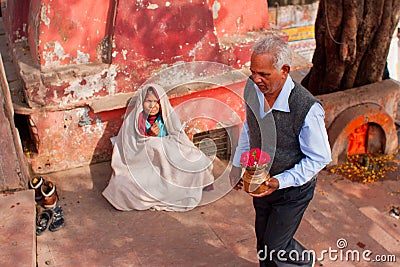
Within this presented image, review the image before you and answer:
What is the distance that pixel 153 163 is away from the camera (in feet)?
16.8

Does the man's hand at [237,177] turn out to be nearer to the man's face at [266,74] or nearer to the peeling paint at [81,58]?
the man's face at [266,74]

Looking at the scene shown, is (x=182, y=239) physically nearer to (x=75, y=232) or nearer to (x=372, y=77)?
(x=75, y=232)

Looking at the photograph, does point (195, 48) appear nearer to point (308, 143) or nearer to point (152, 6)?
point (152, 6)

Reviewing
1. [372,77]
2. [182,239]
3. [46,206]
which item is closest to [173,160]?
[182,239]

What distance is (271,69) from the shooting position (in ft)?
9.90

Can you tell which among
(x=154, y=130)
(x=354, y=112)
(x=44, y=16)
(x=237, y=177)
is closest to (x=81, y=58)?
(x=44, y=16)

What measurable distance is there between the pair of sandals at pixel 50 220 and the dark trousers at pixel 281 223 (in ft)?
6.16

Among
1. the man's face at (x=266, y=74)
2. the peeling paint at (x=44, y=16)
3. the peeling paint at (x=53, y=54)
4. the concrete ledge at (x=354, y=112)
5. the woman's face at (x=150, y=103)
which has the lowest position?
the concrete ledge at (x=354, y=112)

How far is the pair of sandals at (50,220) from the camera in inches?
184

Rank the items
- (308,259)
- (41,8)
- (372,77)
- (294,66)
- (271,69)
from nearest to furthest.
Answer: (271,69)
(308,259)
(41,8)
(294,66)
(372,77)

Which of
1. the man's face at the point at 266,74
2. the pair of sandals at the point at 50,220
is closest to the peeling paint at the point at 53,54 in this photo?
the pair of sandals at the point at 50,220

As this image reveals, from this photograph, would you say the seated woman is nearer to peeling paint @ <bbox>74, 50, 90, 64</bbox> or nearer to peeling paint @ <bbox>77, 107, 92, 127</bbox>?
peeling paint @ <bbox>77, 107, 92, 127</bbox>

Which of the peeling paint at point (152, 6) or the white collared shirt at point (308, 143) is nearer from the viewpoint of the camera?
the white collared shirt at point (308, 143)

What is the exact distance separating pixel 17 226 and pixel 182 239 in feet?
4.46
